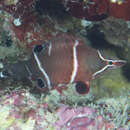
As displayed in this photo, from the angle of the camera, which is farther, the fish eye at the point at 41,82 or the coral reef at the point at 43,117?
the fish eye at the point at 41,82

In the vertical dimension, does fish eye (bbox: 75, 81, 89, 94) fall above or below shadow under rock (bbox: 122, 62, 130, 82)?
above

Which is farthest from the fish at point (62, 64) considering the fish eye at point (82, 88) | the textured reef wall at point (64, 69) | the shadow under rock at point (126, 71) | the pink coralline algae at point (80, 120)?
the shadow under rock at point (126, 71)

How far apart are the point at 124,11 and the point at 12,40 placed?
7.79 feet

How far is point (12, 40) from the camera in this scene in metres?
4.22

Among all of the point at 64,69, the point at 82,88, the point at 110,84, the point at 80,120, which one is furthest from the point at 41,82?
the point at 110,84

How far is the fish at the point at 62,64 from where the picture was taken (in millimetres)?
3496

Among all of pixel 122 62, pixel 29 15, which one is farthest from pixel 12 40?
pixel 122 62

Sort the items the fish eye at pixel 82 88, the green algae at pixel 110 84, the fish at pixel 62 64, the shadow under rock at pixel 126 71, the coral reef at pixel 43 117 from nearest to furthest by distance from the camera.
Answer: the coral reef at pixel 43 117
the fish at pixel 62 64
the fish eye at pixel 82 88
the green algae at pixel 110 84
the shadow under rock at pixel 126 71

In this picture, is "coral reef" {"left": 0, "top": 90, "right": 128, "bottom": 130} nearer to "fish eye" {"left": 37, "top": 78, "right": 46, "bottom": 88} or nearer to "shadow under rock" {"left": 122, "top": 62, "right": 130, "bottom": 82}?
"fish eye" {"left": 37, "top": 78, "right": 46, "bottom": 88}

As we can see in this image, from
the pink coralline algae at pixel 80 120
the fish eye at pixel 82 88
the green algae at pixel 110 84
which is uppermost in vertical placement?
the pink coralline algae at pixel 80 120

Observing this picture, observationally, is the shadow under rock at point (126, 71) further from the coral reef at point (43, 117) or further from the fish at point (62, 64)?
the coral reef at point (43, 117)

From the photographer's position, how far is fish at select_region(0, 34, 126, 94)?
3.50m

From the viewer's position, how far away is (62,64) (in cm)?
360

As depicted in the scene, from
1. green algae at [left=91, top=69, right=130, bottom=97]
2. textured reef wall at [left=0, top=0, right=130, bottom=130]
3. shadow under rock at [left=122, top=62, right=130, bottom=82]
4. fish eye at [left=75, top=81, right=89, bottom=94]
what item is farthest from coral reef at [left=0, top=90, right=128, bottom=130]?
shadow under rock at [left=122, top=62, right=130, bottom=82]
